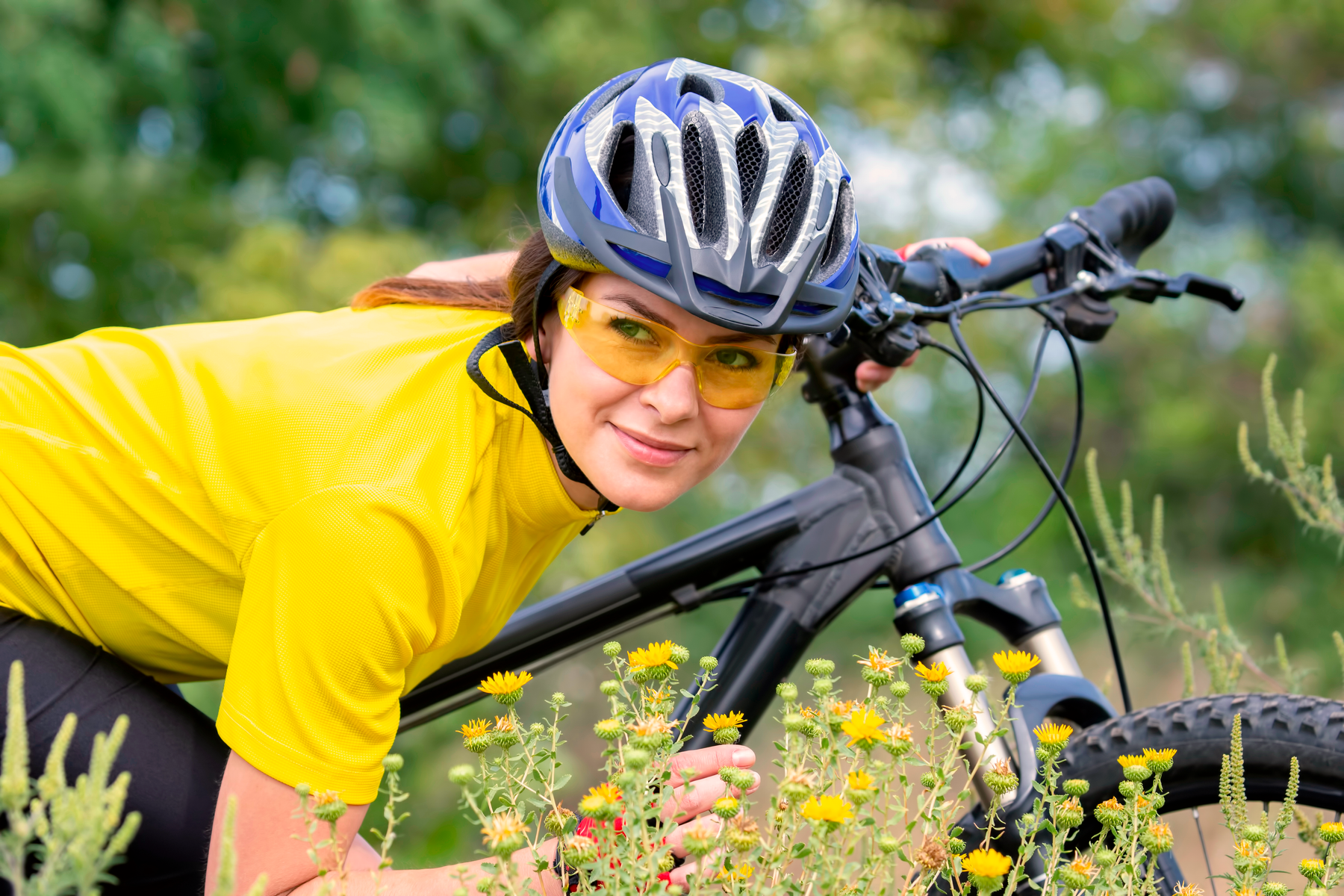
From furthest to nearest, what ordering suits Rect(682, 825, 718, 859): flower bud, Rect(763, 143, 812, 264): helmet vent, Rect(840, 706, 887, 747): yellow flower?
Rect(763, 143, 812, 264): helmet vent → Rect(840, 706, 887, 747): yellow flower → Rect(682, 825, 718, 859): flower bud

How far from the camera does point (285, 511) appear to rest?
1.37 metres

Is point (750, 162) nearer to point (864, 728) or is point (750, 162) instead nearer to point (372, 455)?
point (372, 455)

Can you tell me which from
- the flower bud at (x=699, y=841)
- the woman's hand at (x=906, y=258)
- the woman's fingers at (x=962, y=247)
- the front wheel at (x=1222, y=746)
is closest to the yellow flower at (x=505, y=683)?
the flower bud at (x=699, y=841)

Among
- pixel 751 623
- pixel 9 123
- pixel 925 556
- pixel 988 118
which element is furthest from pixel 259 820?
pixel 988 118

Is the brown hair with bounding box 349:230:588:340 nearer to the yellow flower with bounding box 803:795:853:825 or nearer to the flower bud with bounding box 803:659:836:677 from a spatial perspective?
the flower bud with bounding box 803:659:836:677

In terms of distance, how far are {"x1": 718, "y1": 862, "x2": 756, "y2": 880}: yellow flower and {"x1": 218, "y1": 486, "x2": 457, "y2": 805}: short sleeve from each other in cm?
48

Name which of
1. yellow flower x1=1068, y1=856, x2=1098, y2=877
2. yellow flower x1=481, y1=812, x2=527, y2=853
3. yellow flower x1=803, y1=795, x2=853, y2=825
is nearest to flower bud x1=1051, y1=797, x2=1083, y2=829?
yellow flower x1=1068, y1=856, x2=1098, y2=877

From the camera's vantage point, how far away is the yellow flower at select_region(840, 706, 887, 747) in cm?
115

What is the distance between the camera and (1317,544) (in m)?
7.89

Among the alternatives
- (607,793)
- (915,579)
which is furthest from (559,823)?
(915,579)

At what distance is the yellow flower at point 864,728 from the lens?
1.15 metres

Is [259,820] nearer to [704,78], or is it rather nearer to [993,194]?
[704,78]

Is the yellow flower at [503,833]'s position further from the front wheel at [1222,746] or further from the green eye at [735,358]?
the front wheel at [1222,746]

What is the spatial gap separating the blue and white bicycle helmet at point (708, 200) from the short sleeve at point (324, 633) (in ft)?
1.52
